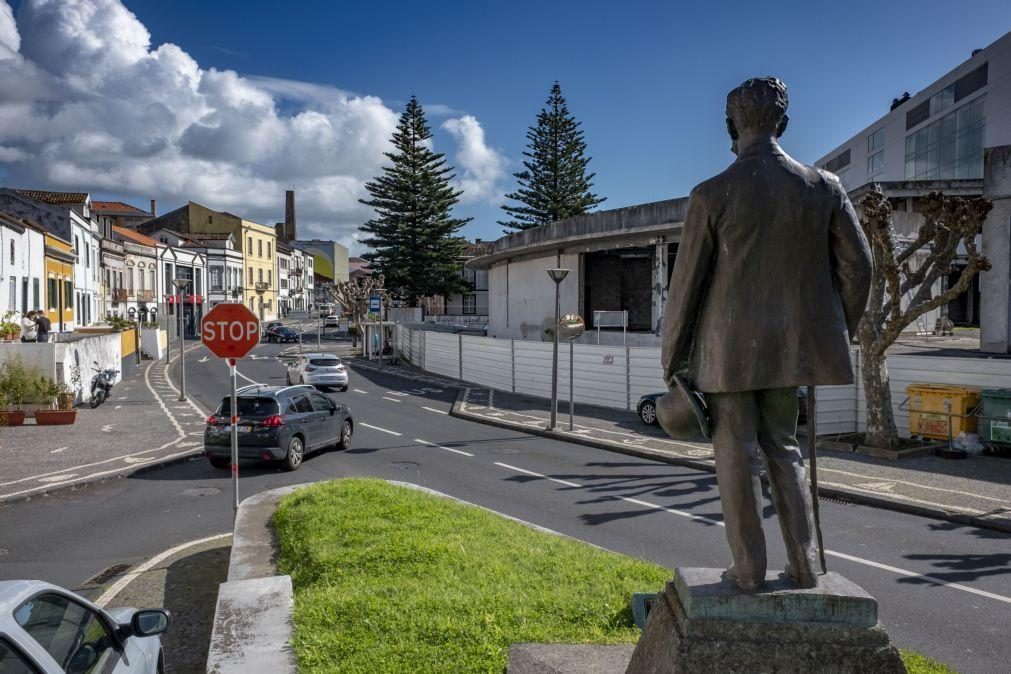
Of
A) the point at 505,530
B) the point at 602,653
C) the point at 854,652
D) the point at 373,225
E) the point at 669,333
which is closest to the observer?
the point at 854,652

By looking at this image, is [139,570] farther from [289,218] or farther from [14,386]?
[289,218]

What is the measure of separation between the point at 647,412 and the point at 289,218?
10530 cm

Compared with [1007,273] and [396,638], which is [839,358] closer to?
[396,638]

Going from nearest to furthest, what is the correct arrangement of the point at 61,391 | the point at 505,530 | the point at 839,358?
1. the point at 839,358
2. the point at 505,530
3. the point at 61,391

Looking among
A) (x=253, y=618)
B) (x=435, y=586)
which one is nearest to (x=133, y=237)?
(x=253, y=618)

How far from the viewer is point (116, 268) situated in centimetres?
5862

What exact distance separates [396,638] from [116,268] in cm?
6154

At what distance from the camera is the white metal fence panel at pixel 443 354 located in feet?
119

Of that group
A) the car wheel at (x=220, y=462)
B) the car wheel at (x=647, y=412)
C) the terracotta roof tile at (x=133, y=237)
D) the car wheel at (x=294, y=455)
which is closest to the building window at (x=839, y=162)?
the terracotta roof tile at (x=133, y=237)

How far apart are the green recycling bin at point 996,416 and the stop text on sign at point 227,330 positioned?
14509 mm

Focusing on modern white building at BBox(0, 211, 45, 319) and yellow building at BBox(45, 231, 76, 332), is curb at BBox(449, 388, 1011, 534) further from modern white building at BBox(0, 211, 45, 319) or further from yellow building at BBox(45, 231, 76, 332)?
yellow building at BBox(45, 231, 76, 332)

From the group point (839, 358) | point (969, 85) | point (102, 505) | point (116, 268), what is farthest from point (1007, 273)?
point (116, 268)

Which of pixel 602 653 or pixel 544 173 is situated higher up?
pixel 544 173

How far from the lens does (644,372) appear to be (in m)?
23.4
